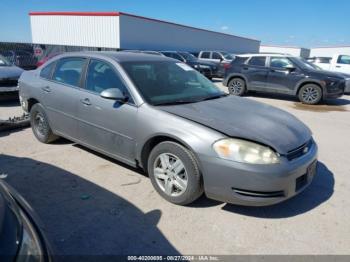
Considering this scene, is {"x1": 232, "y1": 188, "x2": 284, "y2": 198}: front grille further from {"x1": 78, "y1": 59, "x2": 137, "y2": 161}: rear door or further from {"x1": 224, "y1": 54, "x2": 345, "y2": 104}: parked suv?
{"x1": 224, "y1": 54, "x2": 345, "y2": 104}: parked suv

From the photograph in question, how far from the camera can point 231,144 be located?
2984 millimetres

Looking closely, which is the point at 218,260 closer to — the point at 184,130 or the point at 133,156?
the point at 184,130

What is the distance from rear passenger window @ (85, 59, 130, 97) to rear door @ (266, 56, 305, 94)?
8261 millimetres

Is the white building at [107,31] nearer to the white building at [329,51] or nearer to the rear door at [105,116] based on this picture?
the white building at [329,51]

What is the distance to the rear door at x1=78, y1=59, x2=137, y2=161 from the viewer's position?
3705mm

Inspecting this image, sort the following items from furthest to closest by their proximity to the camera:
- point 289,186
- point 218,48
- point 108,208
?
1. point 218,48
2. point 108,208
3. point 289,186

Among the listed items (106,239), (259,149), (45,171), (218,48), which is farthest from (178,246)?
(218,48)

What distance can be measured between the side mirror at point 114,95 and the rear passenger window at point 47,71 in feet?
6.01

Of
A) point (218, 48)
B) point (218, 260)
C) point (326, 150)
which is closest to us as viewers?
point (218, 260)

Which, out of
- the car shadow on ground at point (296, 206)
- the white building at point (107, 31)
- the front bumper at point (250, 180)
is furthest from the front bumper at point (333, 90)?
the white building at point (107, 31)

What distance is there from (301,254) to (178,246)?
1.08 m

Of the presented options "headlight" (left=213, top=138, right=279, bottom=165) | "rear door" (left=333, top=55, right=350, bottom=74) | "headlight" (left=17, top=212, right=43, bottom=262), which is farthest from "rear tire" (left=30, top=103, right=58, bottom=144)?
"rear door" (left=333, top=55, right=350, bottom=74)

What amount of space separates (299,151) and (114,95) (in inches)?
84.6

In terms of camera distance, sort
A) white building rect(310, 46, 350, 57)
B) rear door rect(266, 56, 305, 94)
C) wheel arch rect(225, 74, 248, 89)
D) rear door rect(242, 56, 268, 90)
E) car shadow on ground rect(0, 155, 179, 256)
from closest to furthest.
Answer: car shadow on ground rect(0, 155, 179, 256) < rear door rect(266, 56, 305, 94) < rear door rect(242, 56, 268, 90) < wheel arch rect(225, 74, 248, 89) < white building rect(310, 46, 350, 57)
